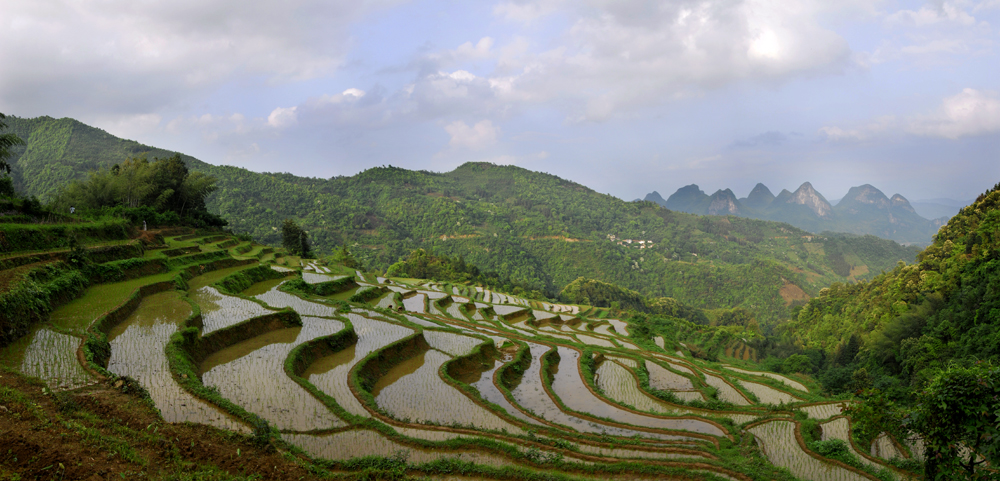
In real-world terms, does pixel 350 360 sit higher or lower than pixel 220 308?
lower

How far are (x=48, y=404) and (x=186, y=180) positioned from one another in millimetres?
35647

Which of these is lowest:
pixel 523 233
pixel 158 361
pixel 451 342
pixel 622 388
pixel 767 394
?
pixel 767 394

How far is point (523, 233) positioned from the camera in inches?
4375

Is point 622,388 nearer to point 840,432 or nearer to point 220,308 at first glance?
point 840,432

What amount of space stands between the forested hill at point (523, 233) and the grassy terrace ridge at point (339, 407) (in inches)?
1995

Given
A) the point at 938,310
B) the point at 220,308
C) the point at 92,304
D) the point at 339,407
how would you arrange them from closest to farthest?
the point at 339,407 → the point at 92,304 → the point at 220,308 → the point at 938,310

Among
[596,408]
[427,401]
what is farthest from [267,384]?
[596,408]

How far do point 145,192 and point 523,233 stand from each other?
85083mm

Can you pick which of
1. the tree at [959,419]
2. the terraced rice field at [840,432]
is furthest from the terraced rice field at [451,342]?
the tree at [959,419]

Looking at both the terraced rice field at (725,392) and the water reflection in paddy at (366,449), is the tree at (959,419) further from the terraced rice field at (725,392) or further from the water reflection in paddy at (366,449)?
the terraced rice field at (725,392)

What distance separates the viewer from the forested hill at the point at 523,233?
76.4m

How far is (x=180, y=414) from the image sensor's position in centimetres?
835

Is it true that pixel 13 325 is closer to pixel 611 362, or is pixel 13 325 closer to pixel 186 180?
pixel 611 362

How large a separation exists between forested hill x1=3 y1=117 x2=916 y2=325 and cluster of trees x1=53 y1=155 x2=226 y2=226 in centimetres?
3226
